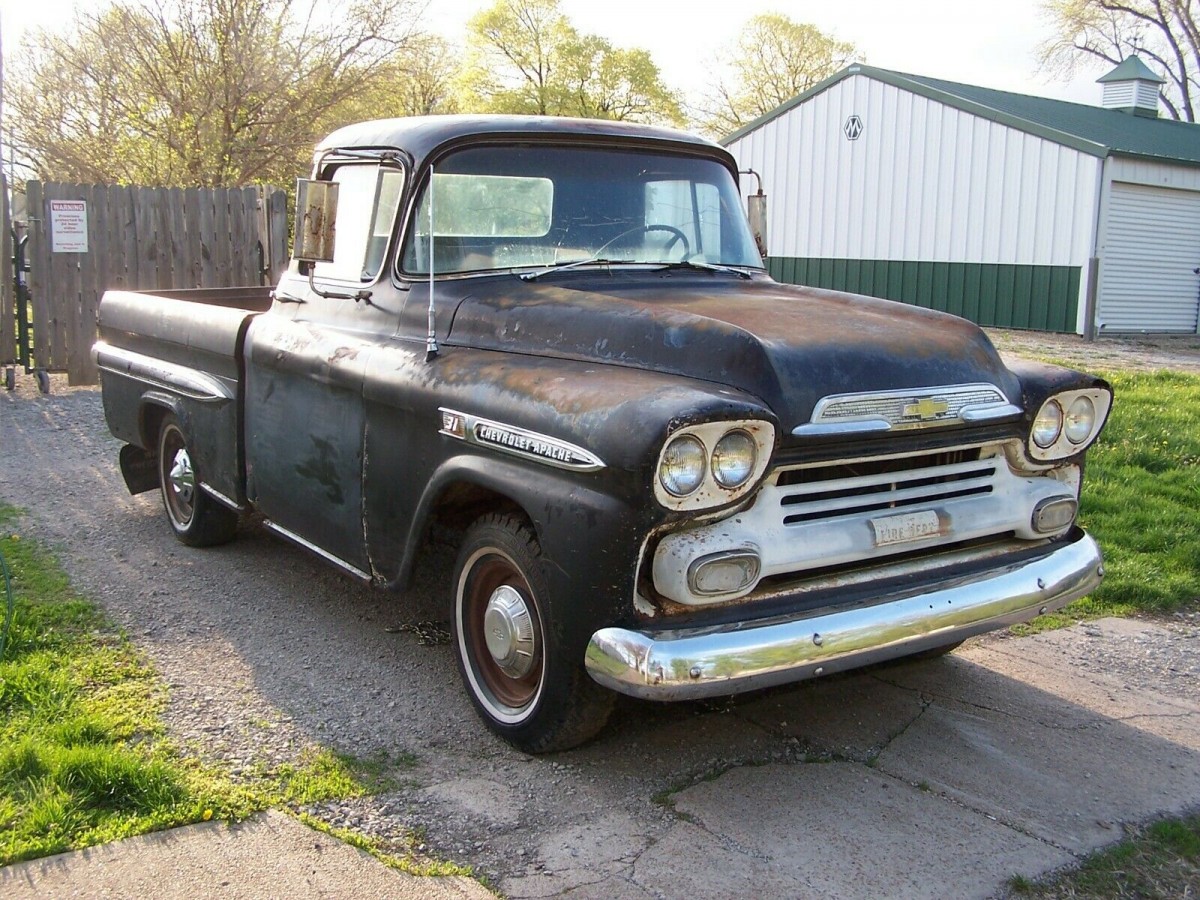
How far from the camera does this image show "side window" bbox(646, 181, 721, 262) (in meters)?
4.65

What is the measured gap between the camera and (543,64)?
4262cm

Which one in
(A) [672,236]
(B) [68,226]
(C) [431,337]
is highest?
(B) [68,226]

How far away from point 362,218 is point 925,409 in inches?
93.6

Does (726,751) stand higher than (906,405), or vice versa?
(906,405)

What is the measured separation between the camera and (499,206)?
4.32 meters

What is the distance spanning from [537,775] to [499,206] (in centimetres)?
208

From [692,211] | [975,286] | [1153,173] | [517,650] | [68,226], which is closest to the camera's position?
[517,650]

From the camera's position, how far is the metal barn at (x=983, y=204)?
17906mm

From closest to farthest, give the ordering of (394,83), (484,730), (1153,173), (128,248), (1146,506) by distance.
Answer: (484,730) < (1146,506) < (128,248) < (1153,173) < (394,83)

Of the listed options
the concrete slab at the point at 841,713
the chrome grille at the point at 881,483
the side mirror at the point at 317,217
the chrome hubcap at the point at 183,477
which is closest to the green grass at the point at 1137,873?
the concrete slab at the point at 841,713

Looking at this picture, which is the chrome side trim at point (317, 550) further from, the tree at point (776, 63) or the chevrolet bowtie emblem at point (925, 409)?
the tree at point (776, 63)

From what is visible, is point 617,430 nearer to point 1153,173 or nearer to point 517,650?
point 517,650

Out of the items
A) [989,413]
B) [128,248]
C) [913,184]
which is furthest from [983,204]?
[989,413]

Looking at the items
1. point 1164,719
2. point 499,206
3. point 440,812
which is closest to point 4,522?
point 499,206
